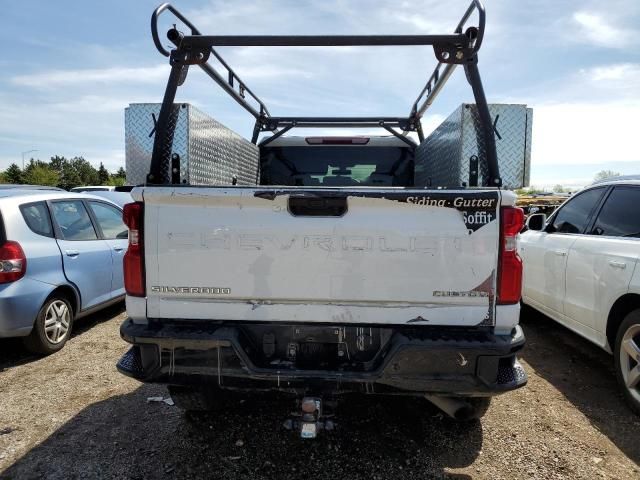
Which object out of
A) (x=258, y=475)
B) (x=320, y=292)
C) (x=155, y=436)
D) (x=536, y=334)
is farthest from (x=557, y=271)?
(x=155, y=436)

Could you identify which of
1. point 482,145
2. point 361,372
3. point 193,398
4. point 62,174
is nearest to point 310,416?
point 361,372

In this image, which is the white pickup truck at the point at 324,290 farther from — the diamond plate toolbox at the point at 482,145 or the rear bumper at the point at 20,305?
the rear bumper at the point at 20,305

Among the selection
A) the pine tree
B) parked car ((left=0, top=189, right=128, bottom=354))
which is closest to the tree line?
the pine tree

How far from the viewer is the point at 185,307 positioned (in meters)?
2.54

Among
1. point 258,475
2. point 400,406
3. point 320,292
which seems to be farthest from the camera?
point 400,406

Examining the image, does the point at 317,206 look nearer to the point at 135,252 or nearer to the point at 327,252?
the point at 327,252

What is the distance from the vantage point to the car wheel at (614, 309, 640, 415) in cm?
345

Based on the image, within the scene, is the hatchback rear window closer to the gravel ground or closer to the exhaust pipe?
the gravel ground

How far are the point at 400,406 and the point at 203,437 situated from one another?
4.86 feet

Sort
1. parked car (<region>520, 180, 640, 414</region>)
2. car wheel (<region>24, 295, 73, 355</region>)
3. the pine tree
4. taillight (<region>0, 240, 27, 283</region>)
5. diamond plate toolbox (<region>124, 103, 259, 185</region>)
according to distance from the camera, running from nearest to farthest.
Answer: diamond plate toolbox (<region>124, 103, 259, 185</region>), parked car (<region>520, 180, 640, 414</region>), taillight (<region>0, 240, 27, 283</region>), car wheel (<region>24, 295, 73, 355</region>), the pine tree

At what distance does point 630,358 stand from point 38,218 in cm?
559

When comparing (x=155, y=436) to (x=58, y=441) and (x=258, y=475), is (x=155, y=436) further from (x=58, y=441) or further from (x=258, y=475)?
(x=258, y=475)

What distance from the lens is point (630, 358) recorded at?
11.8ft

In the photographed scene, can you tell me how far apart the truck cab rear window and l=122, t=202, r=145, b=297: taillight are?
9.50ft
